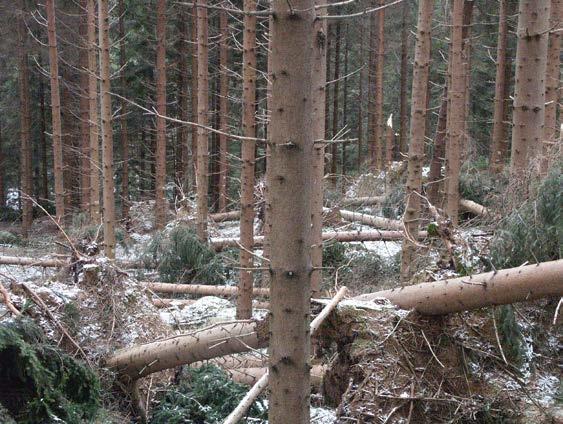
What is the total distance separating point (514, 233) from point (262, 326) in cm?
255

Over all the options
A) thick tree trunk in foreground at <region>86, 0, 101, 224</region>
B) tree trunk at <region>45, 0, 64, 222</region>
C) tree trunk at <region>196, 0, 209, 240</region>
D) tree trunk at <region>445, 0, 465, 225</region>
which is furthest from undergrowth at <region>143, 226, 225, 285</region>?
tree trunk at <region>445, 0, 465, 225</region>

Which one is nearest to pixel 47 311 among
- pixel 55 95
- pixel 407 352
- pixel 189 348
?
pixel 189 348

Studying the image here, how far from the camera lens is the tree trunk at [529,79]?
292 inches

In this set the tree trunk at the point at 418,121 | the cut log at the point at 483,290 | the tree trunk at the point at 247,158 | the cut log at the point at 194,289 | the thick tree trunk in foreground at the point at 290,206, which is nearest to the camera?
the thick tree trunk in foreground at the point at 290,206

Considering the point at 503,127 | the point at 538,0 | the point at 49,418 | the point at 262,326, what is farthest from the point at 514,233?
the point at 503,127

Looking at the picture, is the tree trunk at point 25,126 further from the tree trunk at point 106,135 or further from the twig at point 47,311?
the twig at point 47,311

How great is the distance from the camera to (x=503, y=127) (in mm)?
17516

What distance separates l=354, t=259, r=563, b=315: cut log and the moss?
2.87 metres

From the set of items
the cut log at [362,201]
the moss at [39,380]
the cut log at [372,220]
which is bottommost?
the moss at [39,380]

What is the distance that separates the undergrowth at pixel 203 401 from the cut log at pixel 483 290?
183 cm

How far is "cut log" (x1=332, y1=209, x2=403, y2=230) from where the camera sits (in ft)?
40.0

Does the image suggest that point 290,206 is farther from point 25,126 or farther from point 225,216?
point 25,126

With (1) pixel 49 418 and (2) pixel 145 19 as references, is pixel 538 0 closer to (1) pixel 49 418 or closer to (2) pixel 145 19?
(1) pixel 49 418

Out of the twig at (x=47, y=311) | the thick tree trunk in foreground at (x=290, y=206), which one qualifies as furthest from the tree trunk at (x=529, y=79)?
the twig at (x=47, y=311)
